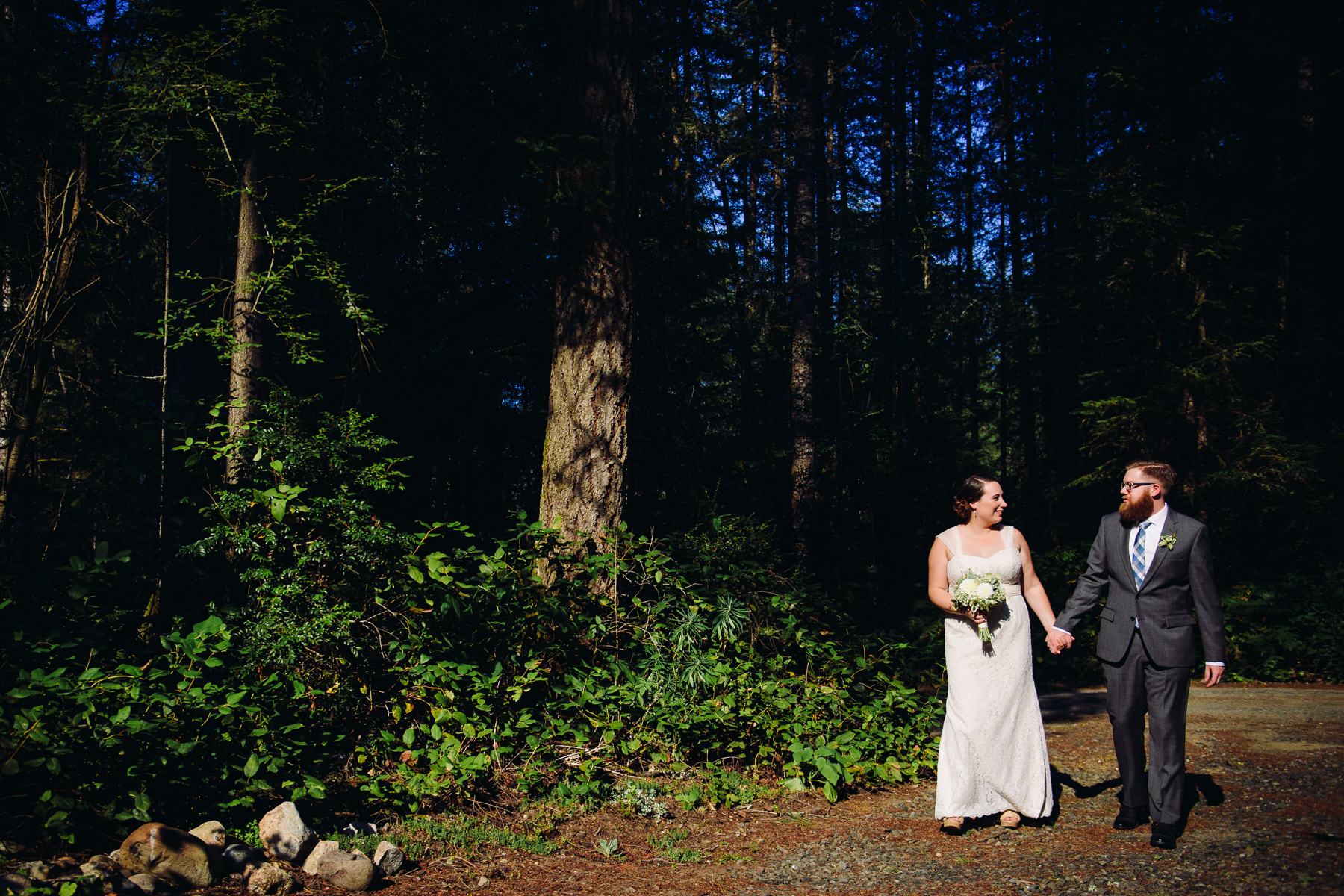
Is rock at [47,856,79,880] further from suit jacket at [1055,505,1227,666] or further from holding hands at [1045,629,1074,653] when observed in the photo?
suit jacket at [1055,505,1227,666]

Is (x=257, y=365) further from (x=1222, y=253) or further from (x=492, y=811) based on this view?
(x=1222, y=253)

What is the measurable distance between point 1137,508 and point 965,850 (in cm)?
222

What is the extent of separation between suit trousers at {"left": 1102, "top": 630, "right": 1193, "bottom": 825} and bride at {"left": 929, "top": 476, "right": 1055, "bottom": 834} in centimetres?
42

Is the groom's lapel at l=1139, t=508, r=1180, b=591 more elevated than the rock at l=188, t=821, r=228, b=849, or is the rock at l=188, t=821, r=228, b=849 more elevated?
the groom's lapel at l=1139, t=508, r=1180, b=591

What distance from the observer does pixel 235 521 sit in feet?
17.9

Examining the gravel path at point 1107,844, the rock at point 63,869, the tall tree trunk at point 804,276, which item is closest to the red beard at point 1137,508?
the gravel path at point 1107,844

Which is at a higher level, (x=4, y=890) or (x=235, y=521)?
(x=235, y=521)

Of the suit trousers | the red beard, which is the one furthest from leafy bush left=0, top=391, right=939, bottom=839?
the red beard

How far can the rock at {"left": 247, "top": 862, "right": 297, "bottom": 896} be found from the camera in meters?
3.60

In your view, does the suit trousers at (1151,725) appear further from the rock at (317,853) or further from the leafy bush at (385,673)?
the rock at (317,853)

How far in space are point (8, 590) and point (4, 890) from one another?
2.27 metres

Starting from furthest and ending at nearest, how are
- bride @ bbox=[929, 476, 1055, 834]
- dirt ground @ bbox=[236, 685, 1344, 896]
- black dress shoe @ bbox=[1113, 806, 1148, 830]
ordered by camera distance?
1. bride @ bbox=[929, 476, 1055, 834]
2. black dress shoe @ bbox=[1113, 806, 1148, 830]
3. dirt ground @ bbox=[236, 685, 1344, 896]

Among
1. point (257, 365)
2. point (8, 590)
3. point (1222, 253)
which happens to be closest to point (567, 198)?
point (257, 365)

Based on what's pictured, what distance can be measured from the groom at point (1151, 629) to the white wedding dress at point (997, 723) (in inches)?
11.6
